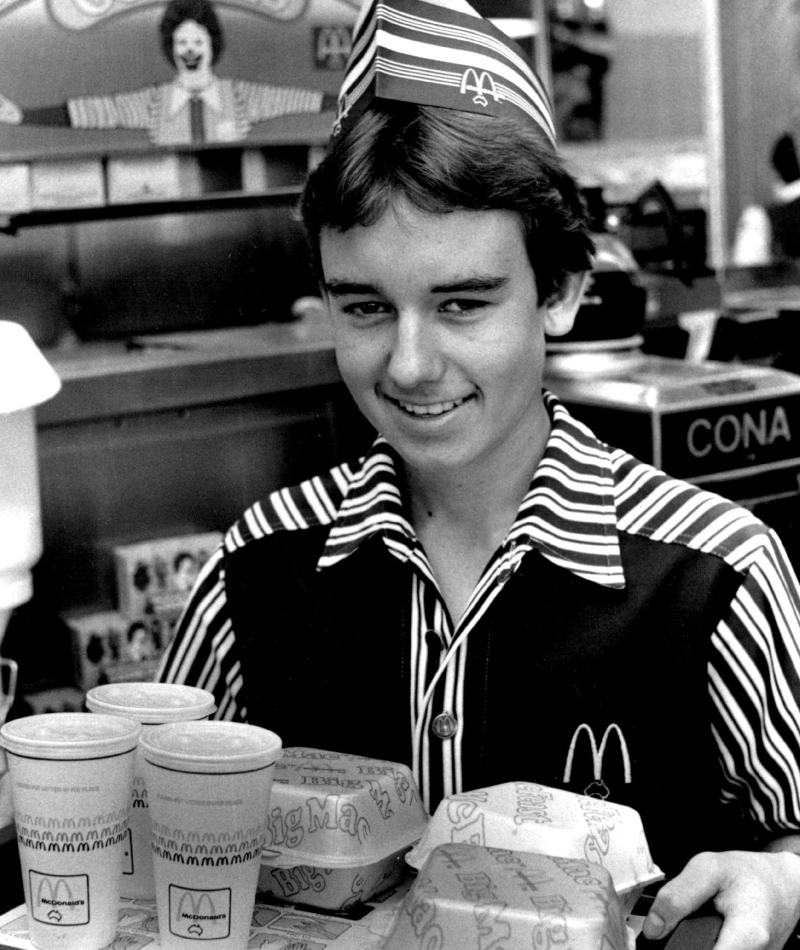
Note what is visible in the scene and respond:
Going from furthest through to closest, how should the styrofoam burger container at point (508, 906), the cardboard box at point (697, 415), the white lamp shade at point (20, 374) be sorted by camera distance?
1. the cardboard box at point (697, 415)
2. the white lamp shade at point (20, 374)
3. the styrofoam burger container at point (508, 906)

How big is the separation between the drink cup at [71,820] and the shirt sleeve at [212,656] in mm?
506

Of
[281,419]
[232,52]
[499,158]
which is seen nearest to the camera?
[499,158]

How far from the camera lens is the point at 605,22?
4887 millimetres

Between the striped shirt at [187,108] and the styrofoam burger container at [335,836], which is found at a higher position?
the striped shirt at [187,108]

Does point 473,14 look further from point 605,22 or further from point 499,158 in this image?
point 605,22

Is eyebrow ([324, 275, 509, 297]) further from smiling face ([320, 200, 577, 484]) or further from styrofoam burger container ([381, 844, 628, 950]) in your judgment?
styrofoam burger container ([381, 844, 628, 950])

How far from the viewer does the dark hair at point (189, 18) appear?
1638 mm

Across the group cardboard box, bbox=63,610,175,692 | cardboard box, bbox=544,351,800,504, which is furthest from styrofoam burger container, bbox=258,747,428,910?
cardboard box, bbox=544,351,800,504

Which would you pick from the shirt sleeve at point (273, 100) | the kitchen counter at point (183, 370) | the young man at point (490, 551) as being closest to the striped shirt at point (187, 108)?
the shirt sleeve at point (273, 100)

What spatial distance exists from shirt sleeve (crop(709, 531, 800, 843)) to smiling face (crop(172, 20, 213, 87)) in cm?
92

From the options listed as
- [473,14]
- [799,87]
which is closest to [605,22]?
[799,87]

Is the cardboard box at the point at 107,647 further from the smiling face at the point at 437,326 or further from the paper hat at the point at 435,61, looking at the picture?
the paper hat at the point at 435,61

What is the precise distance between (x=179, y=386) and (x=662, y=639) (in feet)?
2.64

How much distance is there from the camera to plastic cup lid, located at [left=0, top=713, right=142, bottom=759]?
87 cm
